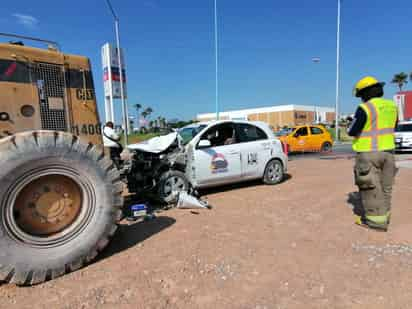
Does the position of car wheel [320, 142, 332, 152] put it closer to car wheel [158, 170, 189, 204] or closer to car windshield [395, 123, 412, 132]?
car windshield [395, 123, 412, 132]

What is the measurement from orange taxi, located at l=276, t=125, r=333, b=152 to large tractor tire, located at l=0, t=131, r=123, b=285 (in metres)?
12.6

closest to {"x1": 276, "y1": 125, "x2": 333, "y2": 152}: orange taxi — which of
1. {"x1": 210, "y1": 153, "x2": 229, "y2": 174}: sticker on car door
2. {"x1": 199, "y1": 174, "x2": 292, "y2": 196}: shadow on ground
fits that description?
{"x1": 199, "y1": 174, "x2": 292, "y2": 196}: shadow on ground

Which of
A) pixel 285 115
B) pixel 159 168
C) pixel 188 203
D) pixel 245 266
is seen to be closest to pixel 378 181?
pixel 245 266

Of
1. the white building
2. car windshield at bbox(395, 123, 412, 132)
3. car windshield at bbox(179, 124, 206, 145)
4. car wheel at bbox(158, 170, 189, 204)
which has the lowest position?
car wheel at bbox(158, 170, 189, 204)

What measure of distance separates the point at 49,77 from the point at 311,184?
5.92 metres

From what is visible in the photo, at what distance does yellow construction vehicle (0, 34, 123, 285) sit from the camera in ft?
7.86

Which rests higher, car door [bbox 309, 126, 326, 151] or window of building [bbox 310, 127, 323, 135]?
window of building [bbox 310, 127, 323, 135]

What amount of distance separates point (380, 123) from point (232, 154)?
291 centimetres

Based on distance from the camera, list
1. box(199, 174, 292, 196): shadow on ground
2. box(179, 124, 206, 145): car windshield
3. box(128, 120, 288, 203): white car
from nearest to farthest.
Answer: box(128, 120, 288, 203): white car
box(179, 124, 206, 145): car windshield
box(199, 174, 292, 196): shadow on ground

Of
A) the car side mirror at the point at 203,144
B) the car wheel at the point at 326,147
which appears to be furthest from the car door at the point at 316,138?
the car side mirror at the point at 203,144

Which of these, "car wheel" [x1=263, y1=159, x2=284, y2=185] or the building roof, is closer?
"car wheel" [x1=263, y1=159, x2=284, y2=185]

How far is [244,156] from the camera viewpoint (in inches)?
235

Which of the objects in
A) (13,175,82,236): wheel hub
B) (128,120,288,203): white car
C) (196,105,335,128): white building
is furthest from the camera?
(196,105,335,128): white building

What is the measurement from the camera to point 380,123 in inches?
138
